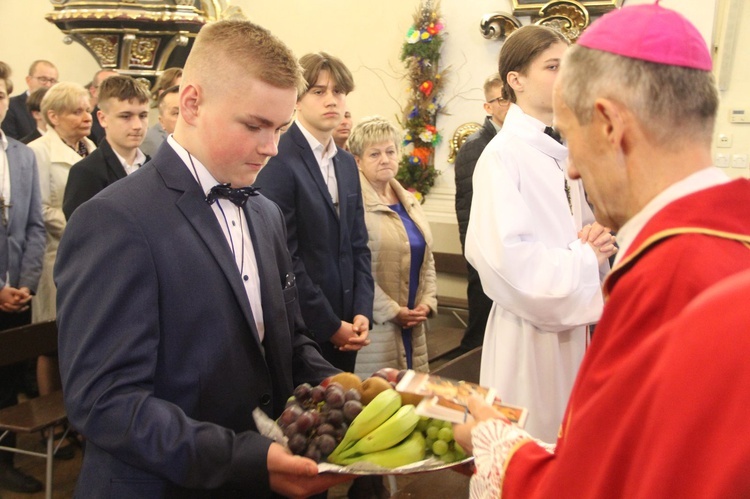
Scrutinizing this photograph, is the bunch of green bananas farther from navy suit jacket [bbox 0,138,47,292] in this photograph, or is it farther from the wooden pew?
navy suit jacket [bbox 0,138,47,292]

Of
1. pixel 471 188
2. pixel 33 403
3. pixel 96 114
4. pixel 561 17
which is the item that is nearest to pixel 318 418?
pixel 33 403

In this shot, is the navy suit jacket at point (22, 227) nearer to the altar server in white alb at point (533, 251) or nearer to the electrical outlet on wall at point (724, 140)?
the altar server in white alb at point (533, 251)

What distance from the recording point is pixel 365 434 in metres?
1.76

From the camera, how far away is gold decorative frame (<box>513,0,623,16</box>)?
648 centimetres

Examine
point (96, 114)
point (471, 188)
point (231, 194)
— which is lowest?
point (471, 188)

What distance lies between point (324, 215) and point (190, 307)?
174cm

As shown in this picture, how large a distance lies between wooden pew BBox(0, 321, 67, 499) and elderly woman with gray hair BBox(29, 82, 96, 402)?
99 centimetres

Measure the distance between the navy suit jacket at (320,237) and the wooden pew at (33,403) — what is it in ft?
4.11

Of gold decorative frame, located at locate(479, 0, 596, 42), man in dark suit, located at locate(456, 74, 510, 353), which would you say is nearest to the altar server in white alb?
man in dark suit, located at locate(456, 74, 510, 353)

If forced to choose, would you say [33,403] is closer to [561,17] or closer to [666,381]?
[666,381]

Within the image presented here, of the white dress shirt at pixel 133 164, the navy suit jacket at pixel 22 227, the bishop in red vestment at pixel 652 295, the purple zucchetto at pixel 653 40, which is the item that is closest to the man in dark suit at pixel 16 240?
the navy suit jacket at pixel 22 227

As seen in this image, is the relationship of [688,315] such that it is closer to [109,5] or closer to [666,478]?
[666,478]

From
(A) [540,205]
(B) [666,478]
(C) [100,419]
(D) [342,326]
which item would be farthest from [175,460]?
(D) [342,326]

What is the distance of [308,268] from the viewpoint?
11.2 ft
